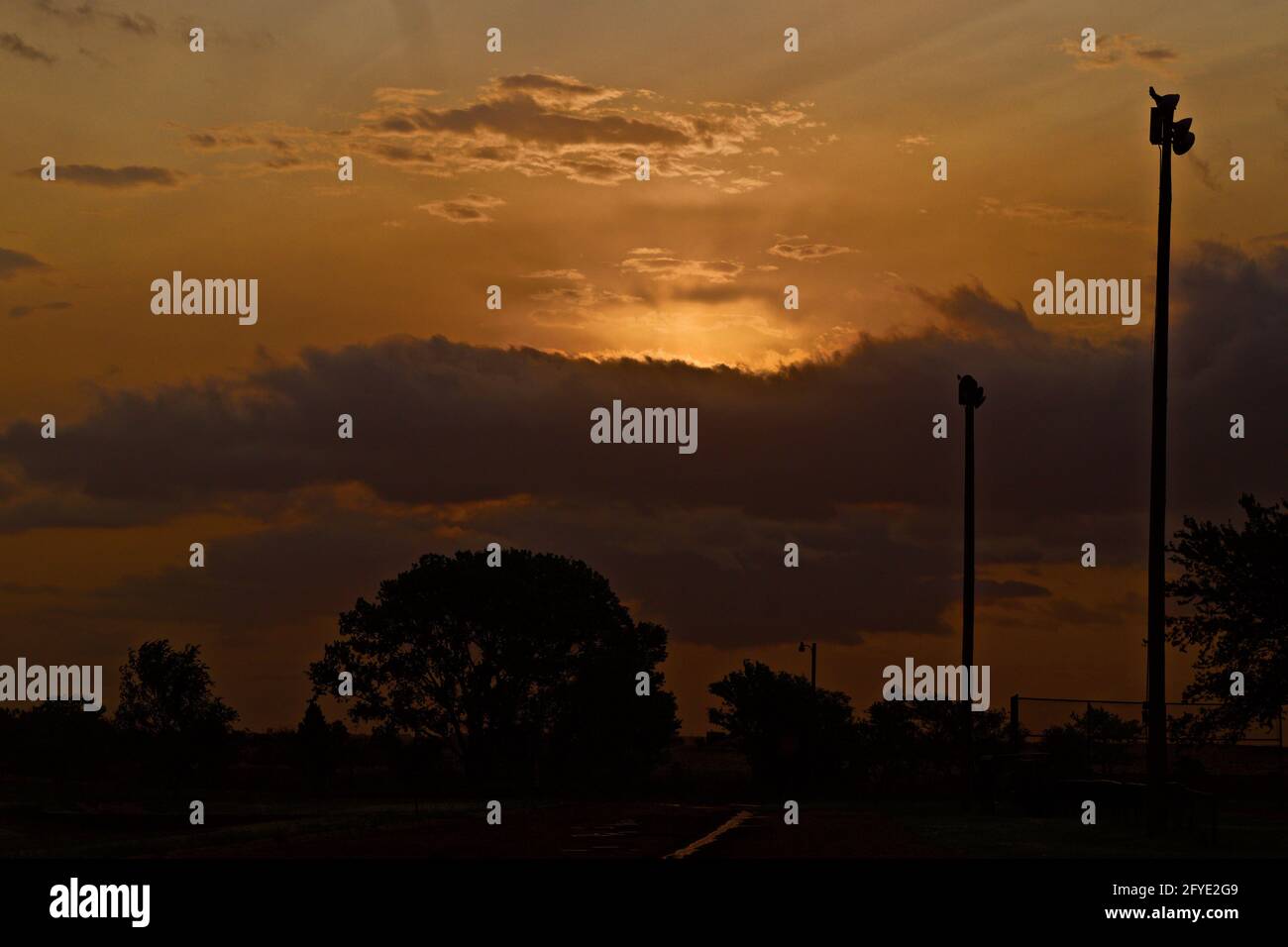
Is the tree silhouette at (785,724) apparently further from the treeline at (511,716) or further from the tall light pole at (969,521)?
the tall light pole at (969,521)

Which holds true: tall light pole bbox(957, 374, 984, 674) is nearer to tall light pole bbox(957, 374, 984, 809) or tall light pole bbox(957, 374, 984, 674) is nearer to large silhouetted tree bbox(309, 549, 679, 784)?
tall light pole bbox(957, 374, 984, 809)

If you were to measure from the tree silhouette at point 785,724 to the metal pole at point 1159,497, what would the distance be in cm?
3878

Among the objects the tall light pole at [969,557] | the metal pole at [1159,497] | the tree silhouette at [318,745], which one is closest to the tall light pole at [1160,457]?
the metal pole at [1159,497]

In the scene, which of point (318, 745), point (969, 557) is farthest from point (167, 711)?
point (969, 557)

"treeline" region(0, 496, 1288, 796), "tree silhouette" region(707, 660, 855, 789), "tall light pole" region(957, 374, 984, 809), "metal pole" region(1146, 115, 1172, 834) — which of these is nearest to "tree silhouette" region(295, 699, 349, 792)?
"treeline" region(0, 496, 1288, 796)

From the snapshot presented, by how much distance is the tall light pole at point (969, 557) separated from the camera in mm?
48000

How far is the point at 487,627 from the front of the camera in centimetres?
8006

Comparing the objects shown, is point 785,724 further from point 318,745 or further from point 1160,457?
point 1160,457

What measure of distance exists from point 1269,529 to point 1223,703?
15.8 ft

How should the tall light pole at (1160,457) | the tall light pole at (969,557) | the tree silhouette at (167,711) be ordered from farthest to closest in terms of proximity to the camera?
the tree silhouette at (167,711) < the tall light pole at (969,557) < the tall light pole at (1160,457)

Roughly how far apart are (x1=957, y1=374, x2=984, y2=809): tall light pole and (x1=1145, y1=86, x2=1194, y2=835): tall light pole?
523 inches
